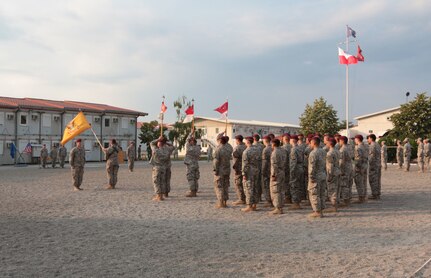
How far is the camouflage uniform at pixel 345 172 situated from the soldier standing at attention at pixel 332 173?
1.00 metres

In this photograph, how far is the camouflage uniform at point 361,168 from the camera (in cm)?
1327

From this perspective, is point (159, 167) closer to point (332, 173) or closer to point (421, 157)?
point (332, 173)

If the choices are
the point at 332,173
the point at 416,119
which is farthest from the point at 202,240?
the point at 416,119

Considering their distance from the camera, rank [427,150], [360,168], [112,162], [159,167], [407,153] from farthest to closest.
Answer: [407,153]
[427,150]
[112,162]
[159,167]
[360,168]

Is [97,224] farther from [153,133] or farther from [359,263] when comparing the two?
[153,133]

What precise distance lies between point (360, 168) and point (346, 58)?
18621mm

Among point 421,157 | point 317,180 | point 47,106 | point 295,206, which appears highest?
point 47,106

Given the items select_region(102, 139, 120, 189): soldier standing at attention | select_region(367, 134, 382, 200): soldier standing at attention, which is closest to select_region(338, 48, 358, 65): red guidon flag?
select_region(367, 134, 382, 200): soldier standing at attention

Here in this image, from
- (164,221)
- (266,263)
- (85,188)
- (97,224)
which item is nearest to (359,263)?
(266,263)

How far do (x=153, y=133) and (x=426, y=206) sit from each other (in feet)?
136

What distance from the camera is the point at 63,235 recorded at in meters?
8.33

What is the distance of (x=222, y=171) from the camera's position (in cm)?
1221

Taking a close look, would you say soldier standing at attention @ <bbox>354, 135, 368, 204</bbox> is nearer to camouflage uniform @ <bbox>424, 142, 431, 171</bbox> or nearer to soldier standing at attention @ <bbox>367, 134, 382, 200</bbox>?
soldier standing at attention @ <bbox>367, 134, 382, 200</bbox>

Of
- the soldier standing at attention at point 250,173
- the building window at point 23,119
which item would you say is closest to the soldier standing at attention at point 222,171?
the soldier standing at attention at point 250,173
